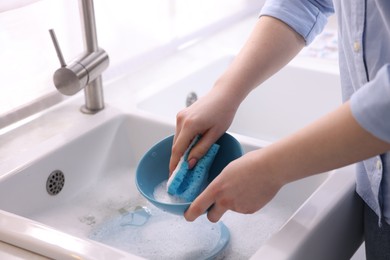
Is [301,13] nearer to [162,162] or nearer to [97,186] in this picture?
[162,162]

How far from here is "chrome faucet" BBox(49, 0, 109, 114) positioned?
97 cm

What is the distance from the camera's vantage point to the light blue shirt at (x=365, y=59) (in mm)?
576

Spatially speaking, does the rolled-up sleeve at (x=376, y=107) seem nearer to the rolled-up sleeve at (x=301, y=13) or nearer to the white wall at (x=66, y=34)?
the rolled-up sleeve at (x=301, y=13)

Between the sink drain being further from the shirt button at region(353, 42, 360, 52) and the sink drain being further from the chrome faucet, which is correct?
the shirt button at region(353, 42, 360, 52)

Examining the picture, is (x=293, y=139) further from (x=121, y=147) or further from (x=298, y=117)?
(x=298, y=117)

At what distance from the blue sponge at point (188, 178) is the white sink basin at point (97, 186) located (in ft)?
0.44

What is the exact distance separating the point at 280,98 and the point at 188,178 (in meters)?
0.70

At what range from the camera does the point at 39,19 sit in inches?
42.0

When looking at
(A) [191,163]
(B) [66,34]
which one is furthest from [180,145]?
(B) [66,34]

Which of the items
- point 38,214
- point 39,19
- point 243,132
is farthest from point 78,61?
point 243,132

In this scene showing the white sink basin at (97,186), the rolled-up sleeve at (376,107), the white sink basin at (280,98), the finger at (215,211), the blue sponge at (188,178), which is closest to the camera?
the rolled-up sleeve at (376,107)

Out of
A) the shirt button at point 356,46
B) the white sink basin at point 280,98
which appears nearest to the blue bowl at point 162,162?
the shirt button at point 356,46

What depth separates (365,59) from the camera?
712 mm

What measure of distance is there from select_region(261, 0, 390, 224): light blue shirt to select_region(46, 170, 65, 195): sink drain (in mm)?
459
